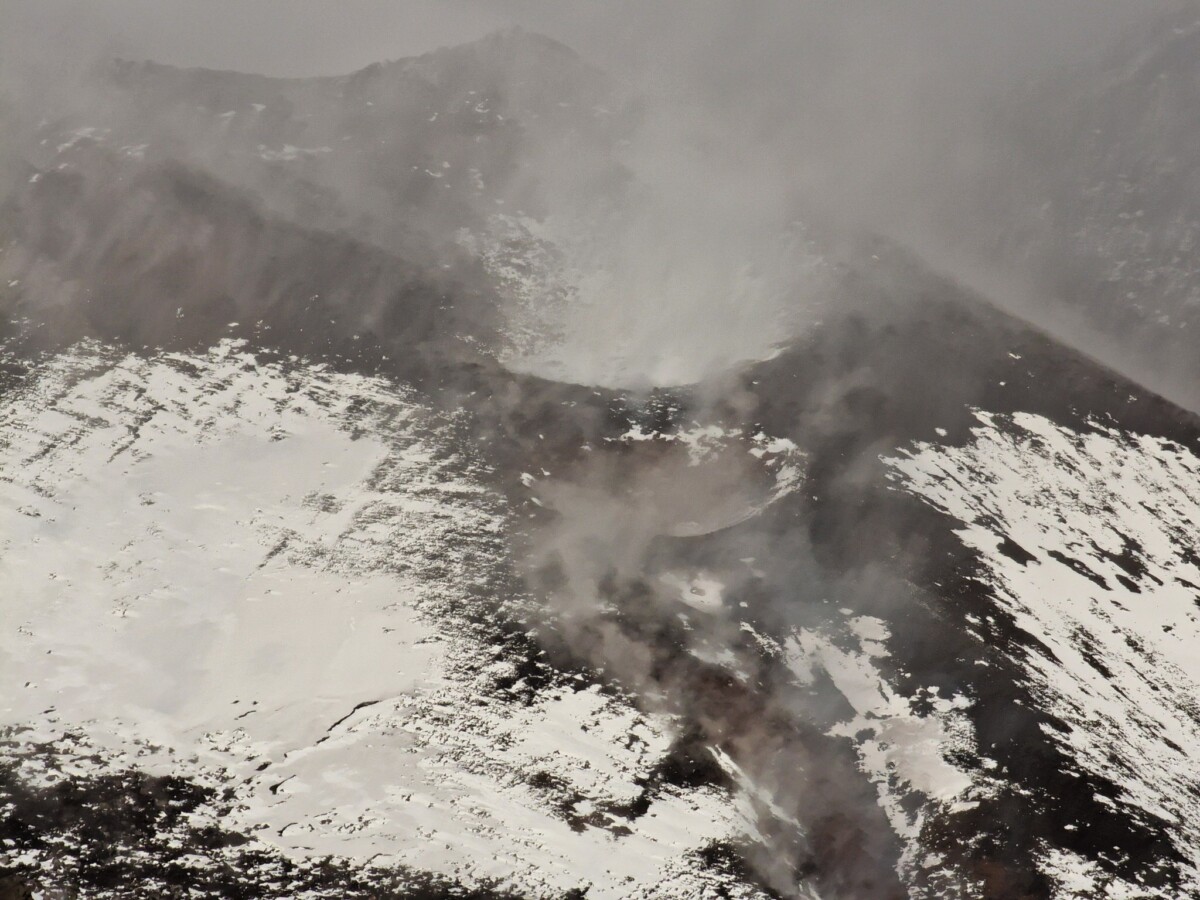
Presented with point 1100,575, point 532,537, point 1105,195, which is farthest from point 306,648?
point 1105,195

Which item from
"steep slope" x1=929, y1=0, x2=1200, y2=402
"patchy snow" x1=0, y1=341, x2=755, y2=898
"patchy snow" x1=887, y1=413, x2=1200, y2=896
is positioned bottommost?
A: "patchy snow" x1=0, y1=341, x2=755, y2=898

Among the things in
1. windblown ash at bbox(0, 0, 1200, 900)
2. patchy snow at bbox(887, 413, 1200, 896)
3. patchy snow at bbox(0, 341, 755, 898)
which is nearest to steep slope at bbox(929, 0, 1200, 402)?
windblown ash at bbox(0, 0, 1200, 900)

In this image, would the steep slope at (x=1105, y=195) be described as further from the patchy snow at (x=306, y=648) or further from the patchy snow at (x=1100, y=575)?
the patchy snow at (x=306, y=648)

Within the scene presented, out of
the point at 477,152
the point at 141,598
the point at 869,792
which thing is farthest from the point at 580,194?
the point at 869,792

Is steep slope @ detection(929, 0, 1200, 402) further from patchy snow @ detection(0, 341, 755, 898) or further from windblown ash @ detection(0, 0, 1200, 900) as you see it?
patchy snow @ detection(0, 341, 755, 898)

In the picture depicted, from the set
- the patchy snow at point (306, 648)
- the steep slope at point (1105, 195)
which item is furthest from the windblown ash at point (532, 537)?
the steep slope at point (1105, 195)
